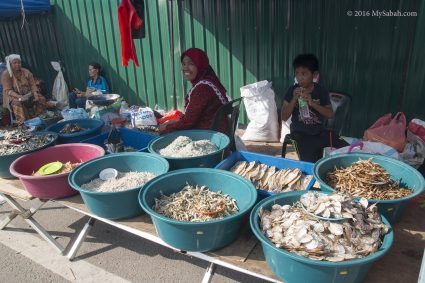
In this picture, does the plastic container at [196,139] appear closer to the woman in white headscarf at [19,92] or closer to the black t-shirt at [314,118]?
the black t-shirt at [314,118]

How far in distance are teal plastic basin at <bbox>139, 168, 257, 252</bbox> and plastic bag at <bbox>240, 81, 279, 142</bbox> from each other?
2.61m

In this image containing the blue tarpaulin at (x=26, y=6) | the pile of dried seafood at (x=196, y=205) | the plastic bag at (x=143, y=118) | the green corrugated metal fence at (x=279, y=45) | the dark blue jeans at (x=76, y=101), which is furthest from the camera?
the dark blue jeans at (x=76, y=101)

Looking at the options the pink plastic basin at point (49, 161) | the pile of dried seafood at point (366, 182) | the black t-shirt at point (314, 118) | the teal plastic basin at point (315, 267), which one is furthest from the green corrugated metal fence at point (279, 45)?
the teal plastic basin at point (315, 267)

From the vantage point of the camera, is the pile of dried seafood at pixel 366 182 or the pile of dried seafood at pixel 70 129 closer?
the pile of dried seafood at pixel 366 182

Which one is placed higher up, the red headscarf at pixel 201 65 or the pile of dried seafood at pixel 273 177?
the red headscarf at pixel 201 65

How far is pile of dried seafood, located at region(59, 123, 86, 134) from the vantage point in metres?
3.58

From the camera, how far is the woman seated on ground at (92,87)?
6891 mm

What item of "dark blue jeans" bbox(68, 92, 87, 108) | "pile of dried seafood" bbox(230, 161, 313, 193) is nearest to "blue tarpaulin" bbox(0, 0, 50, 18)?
"dark blue jeans" bbox(68, 92, 87, 108)

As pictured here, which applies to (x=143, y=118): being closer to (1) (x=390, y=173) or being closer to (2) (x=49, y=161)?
(2) (x=49, y=161)

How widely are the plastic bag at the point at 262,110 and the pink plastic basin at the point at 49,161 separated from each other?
244cm

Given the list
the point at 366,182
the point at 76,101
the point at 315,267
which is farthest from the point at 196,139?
the point at 76,101

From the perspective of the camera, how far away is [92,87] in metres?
7.09

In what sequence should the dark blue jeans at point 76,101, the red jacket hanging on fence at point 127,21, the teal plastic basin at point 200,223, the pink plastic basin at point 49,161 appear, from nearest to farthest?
the teal plastic basin at point 200,223 < the pink plastic basin at point 49,161 < the red jacket hanging on fence at point 127,21 < the dark blue jeans at point 76,101

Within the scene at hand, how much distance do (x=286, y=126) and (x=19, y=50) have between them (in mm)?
8403
